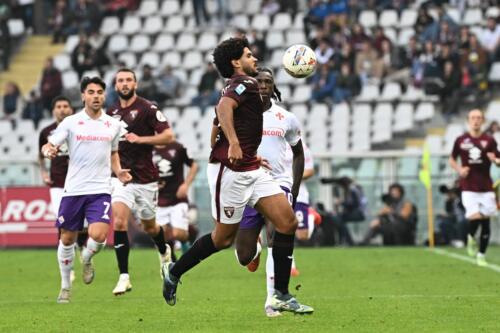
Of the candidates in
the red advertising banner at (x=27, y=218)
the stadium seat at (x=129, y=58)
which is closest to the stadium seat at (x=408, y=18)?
the stadium seat at (x=129, y=58)

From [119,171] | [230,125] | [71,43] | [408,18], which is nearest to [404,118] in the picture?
Answer: [408,18]

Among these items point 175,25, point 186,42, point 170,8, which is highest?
point 170,8

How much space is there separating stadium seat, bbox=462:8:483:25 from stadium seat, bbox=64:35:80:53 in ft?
35.7

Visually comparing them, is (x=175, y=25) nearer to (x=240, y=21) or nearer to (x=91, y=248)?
(x=240, y=21)

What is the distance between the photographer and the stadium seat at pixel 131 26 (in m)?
36.7

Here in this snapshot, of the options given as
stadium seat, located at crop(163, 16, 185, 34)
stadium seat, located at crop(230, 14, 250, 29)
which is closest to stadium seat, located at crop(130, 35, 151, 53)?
stadium seat, located at crop(163, 16, 185, 34)

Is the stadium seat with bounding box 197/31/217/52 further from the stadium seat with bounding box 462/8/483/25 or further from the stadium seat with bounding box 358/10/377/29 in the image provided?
the stadium seat with bounding box 462/8/483/25

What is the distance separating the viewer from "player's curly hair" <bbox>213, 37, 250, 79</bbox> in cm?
1073

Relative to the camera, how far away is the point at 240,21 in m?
35.6

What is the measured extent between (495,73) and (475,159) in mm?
11415

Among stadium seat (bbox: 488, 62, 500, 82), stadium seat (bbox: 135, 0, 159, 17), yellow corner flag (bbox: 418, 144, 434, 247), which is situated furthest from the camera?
stadium seat (bbox: 135, 0, 159, 17)

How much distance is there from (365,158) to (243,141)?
55.5 feet

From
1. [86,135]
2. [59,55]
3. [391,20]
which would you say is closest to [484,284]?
[86,135]

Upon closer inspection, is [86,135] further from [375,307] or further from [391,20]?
[391,20]
